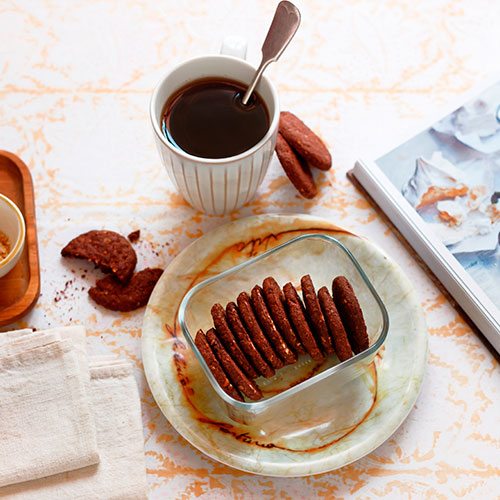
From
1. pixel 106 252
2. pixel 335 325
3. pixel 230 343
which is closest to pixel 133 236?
pixel 106 252

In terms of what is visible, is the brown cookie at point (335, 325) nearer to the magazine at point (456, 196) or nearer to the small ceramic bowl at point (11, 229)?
the magazine at point (456, 196)

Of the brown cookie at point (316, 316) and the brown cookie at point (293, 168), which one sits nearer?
the brown cookie at point (316, 316)

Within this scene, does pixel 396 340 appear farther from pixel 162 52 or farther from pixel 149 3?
pixel 149 3

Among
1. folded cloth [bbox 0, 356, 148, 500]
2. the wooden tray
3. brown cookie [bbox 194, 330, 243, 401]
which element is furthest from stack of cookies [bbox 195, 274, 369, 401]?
the wooden tray

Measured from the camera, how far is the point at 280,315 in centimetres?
89

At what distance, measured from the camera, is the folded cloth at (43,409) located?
876 millimetres

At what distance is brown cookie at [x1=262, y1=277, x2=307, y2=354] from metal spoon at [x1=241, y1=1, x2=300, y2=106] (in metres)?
0.30

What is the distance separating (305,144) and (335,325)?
0.34 metres

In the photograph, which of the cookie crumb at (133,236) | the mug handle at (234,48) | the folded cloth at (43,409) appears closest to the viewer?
the folded cloth at (43,409)

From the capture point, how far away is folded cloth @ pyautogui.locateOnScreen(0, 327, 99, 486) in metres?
0.88

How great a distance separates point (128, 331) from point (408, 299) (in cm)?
46

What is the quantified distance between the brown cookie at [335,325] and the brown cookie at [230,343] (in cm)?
13

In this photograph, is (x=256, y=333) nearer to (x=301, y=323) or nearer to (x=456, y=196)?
(x=301, y=323)

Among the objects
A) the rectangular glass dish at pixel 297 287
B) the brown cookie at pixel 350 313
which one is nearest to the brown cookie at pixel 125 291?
the rectangular glass dish at pixel 297 287
